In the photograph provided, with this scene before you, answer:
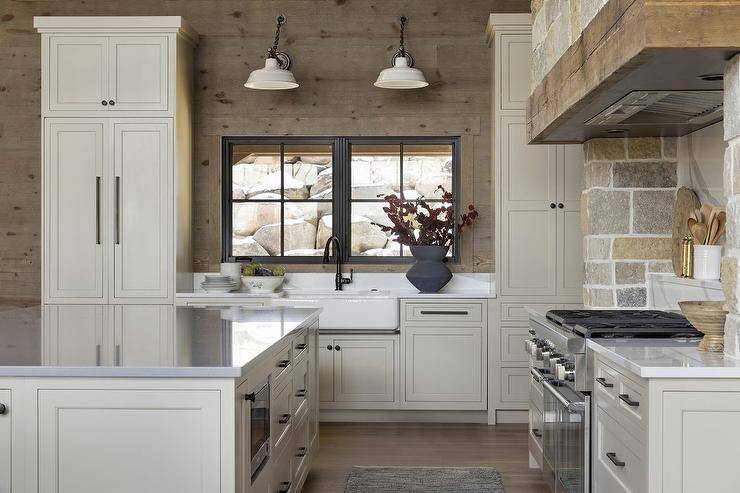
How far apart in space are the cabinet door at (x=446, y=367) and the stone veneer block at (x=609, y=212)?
4.75 ft

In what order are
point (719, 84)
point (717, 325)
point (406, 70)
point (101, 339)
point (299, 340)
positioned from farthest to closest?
point (406, 70), point (299, 340), point (719, 84), point (101, 339), point (717, 325)

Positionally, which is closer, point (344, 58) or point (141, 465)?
point (141, 465)

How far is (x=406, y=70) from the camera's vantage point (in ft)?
17.5

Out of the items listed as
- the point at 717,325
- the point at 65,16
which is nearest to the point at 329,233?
the point at 65,16

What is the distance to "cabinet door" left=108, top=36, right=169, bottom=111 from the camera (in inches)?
220

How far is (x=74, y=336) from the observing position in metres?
2.96

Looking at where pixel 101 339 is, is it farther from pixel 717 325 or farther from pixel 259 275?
pixel 259 275

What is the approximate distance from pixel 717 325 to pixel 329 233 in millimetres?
3760

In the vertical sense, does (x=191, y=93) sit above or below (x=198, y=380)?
above

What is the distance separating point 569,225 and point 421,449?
1788 mm

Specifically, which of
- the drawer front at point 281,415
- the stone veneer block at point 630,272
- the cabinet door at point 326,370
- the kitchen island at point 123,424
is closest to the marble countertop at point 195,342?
the kitchen island at point 123,424

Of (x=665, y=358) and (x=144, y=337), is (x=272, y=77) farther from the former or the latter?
(x=665, y=358)

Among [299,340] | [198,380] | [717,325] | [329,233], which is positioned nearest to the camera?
[198,380]

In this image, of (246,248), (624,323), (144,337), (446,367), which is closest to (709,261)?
(624,323)
